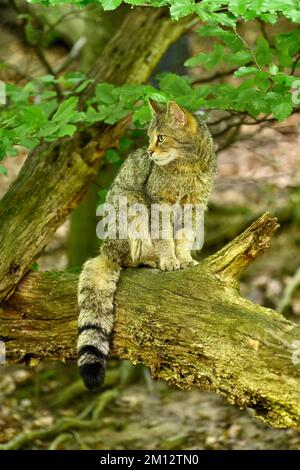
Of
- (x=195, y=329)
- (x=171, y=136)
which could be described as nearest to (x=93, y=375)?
(x=195, y=329)

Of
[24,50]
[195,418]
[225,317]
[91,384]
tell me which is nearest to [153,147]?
[225,317]

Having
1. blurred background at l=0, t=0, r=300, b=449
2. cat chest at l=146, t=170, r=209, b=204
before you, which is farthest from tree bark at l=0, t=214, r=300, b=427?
blurred background at l=0, t=0, r=300, b=449

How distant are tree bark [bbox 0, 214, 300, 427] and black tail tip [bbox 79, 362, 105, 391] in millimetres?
372

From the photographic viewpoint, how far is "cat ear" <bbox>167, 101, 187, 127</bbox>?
4.19m

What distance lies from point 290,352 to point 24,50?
7980mm

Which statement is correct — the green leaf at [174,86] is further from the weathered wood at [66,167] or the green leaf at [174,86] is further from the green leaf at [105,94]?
the weathered wood at [66,167]

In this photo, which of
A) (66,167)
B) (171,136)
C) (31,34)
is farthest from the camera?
(31,34)

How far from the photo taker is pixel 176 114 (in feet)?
14.1

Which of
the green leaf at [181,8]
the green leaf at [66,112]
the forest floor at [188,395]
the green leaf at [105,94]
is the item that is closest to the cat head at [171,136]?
the green leaf at [105,94]

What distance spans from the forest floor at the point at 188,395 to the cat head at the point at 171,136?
1.36m

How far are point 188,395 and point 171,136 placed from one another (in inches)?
162

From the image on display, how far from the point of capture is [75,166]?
15.4ft

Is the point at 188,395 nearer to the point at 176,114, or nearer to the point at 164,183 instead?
the point at 164,183

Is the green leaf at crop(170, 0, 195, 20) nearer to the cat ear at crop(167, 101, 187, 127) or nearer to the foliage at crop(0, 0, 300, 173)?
→ the foliage at crop(0, 0, 300, 173)
